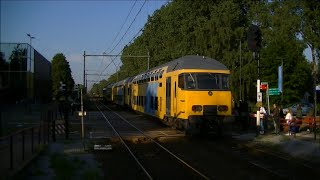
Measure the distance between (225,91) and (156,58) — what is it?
1924 inches

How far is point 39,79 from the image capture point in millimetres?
51281

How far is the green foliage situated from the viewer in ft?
183

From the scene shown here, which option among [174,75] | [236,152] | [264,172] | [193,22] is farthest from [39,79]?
[264,172]

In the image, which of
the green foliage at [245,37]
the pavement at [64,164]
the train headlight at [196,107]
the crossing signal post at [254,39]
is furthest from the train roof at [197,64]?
the green foliage at [245,37]

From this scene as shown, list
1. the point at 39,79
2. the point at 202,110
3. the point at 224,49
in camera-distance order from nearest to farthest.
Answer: the point at 202,110 → the point at 39,79 → the point at 224,49

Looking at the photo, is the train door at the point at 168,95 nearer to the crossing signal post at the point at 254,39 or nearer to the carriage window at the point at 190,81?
the carriage window at the point at 190,81

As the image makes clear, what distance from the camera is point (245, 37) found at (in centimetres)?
6241

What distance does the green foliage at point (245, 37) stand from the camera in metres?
55.9

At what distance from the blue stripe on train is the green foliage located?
21.8m

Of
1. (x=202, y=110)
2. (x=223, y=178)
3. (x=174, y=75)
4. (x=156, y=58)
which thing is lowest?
(x=223, y=178)

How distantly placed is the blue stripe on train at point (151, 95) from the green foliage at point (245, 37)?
2177 cm

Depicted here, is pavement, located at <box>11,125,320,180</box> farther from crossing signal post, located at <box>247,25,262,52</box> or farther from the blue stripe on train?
the blue stripe on train

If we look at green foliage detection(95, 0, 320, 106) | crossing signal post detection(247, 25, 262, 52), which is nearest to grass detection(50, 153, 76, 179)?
crossing signal post detection(247, 25, 262, 52)

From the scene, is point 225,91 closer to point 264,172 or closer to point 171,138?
point 171,138
